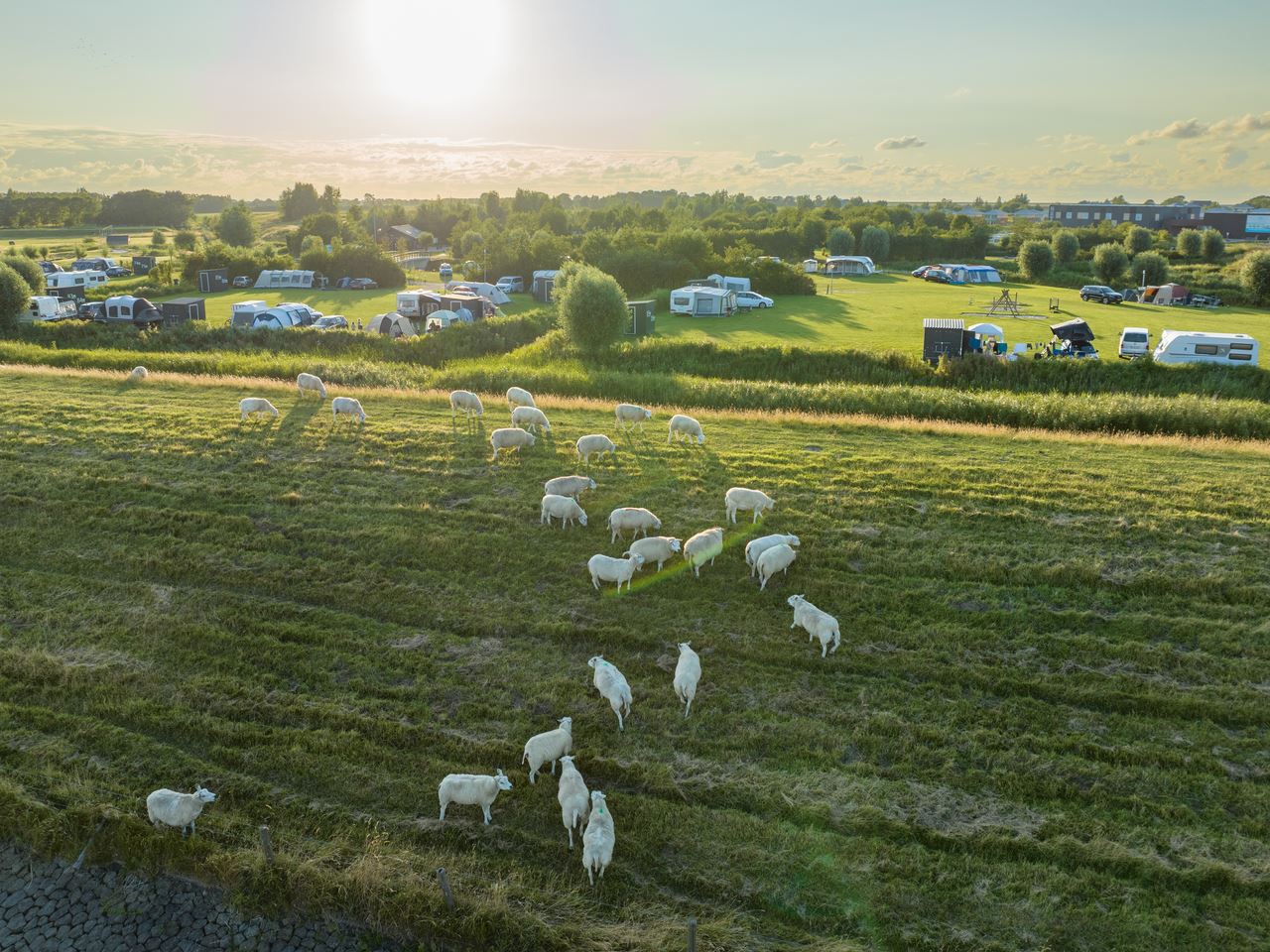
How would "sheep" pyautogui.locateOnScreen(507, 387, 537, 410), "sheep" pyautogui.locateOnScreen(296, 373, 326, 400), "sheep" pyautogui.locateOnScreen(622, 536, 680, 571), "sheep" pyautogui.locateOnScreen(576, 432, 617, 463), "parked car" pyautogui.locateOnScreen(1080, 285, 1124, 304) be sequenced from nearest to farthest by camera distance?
1. "sheep" pyautogui.locateOnScreen(622, 536, 680, 571)
2. "sheep" pyautogui.locateOnScreen(576, 432, 617, 463)
3. "sheep" pyautogui.locateOnScreen(507, 387, 537, 410)
4. "sheep" pyautogui.locateOnScreen(296, 373, 326, 400)
5. "parked car" pyautogui.locateOnScreen(1080, 285, 1124, 304)

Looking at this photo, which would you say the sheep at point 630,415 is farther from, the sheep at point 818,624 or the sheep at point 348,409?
the sheep at point 818,624

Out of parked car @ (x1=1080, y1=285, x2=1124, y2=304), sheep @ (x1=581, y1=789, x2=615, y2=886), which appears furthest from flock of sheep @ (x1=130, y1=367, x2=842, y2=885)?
parked car @ (x1=1080, y1=285, x2=1124, y2=304)

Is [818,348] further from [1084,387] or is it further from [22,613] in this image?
[22,613]

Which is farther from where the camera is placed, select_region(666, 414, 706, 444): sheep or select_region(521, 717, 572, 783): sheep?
select_region(666, 414, 706, 444): sheep

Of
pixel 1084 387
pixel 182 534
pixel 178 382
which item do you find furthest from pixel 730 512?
pixel 1084 387

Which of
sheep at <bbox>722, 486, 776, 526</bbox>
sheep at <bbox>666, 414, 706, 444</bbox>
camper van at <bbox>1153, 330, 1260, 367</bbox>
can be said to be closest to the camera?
sheep at <bbox>722, 486, 776, 526</bbox>

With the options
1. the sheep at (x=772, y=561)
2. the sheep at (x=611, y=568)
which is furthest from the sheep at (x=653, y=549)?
the sheep at (x=772, y=561)

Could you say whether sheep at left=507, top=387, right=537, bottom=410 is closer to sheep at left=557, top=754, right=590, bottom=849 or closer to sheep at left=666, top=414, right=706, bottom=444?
sheep at left=666, top=414, right=706, bottom=444
